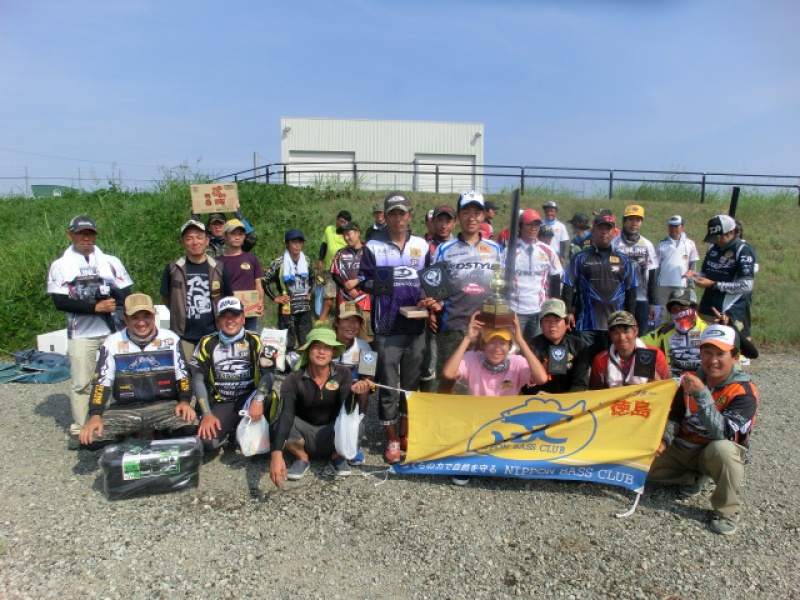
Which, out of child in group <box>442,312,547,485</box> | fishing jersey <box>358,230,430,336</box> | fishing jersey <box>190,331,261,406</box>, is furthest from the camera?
fishing jersey <box>190,331,261,406</box>

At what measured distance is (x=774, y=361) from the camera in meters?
9.27

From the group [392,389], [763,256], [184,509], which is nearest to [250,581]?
[184,509]

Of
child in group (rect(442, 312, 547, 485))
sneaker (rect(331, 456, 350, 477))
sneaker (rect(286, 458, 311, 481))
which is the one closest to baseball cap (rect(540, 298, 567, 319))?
child in group (rect(442, 312, 547, 485))

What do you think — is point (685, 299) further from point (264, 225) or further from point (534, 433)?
point (264, 225)

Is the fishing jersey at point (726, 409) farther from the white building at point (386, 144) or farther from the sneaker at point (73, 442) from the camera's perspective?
the white building at point (386, 144)

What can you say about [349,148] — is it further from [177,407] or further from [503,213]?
[177,407]

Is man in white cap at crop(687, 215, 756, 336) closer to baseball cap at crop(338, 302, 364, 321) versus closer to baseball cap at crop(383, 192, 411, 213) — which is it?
baseball cap at crop(383, 192, 411, 213)

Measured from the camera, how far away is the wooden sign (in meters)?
9.07

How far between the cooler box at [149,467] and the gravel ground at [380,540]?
99mm

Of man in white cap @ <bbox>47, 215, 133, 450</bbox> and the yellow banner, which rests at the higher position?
man in white cap @ <bbox>47, 215, 133, 450</bbox>

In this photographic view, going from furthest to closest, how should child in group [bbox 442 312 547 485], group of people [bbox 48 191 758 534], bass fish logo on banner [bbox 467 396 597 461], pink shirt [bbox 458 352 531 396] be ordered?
pink shirt [bbox 458 352 531 396]
child in group [bbox 442 312 547 485]
bass fish logo on banner [bbox 467 396 597 461]
group of people [bbox 48 191 758 534]

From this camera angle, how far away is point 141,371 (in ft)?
16.6

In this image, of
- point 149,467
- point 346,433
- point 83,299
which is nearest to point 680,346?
point 346,433

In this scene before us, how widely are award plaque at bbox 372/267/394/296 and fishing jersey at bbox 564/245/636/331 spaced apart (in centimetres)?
217
